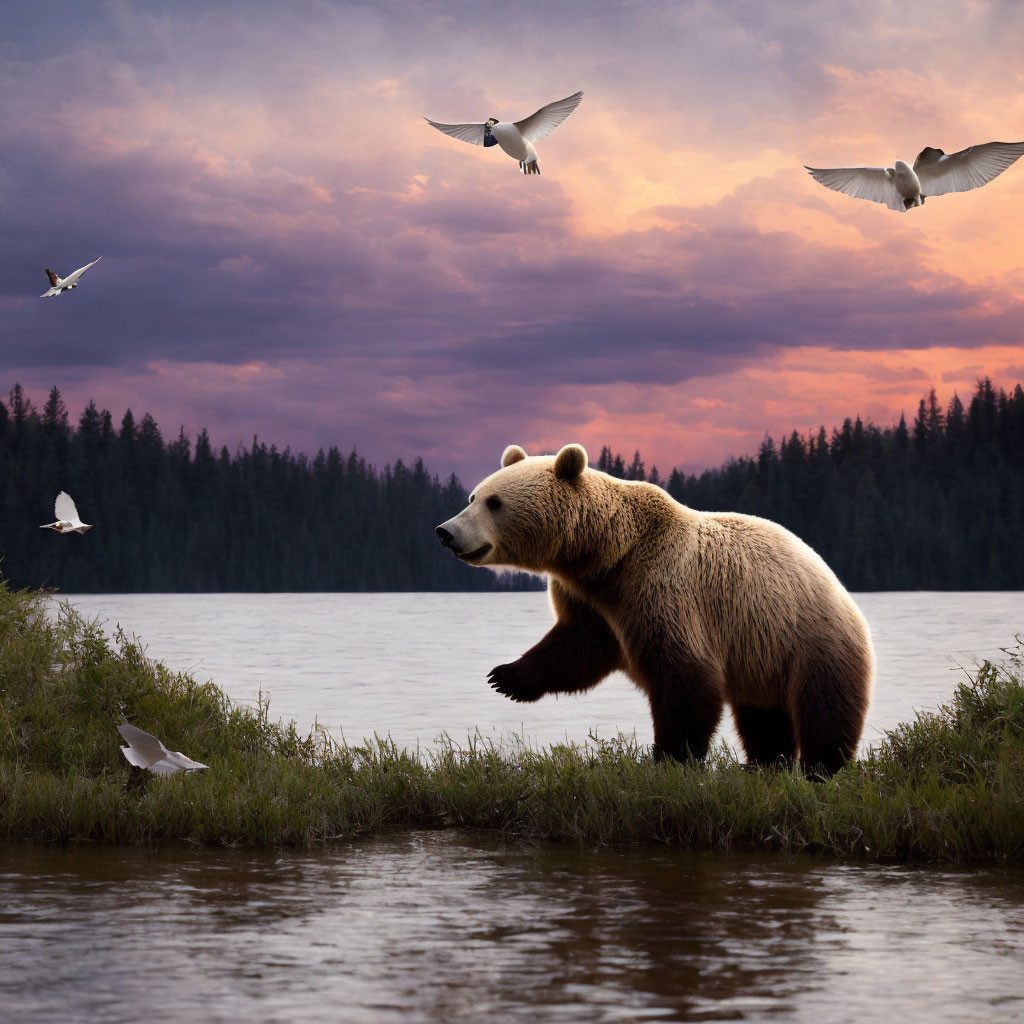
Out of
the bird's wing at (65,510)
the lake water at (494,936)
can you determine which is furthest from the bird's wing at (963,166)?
the bird's wing at (65,510)

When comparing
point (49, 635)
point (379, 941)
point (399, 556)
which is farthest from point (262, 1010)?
point (399, 556)

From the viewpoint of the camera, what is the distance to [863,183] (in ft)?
32.1

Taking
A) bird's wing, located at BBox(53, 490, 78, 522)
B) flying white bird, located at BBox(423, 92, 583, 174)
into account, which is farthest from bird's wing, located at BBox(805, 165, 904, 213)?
bird's wing, located at BBox(53, 490, 78, 522)

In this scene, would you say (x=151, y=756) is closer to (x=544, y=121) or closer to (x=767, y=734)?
(x=767, y=734)

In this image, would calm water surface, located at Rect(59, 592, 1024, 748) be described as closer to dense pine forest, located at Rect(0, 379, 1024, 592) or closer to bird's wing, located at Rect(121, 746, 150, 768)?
bird's wing, located at Rect(121, 746, 150, 768)

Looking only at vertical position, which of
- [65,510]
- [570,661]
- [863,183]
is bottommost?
[570,661]

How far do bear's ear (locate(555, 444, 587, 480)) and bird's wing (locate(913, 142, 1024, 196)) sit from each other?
3.26 metres

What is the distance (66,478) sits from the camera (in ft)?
A: 397

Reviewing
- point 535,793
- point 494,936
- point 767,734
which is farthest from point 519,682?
point 494,936

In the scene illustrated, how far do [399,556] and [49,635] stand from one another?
14820 cm

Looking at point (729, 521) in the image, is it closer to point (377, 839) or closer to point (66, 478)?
point (377, 839)

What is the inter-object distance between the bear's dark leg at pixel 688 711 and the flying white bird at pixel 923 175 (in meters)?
3.85

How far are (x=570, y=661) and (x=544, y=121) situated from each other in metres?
4.88

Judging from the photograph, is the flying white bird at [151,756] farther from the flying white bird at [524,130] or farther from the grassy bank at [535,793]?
the flying white bird at [524,130]
